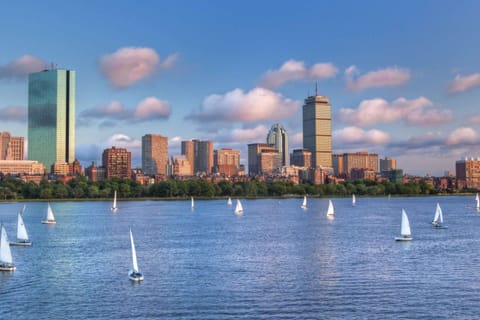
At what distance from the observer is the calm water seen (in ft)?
141

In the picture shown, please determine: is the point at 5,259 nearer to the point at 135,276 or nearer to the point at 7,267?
the point at 7,267

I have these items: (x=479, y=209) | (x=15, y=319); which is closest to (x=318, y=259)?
A: (x=15, y=319)

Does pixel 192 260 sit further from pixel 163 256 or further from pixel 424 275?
pixel 424 275

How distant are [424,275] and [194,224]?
64.3 metres

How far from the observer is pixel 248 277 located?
178 ft

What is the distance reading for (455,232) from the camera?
318 ft

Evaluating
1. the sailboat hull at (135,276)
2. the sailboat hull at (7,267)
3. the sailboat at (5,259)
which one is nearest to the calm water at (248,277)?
the sailboat hull at (135,276)

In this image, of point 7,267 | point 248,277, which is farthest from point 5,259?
point 248,277

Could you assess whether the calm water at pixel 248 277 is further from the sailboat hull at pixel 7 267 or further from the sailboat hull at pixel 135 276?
the sailboat hull at pixel 7 267

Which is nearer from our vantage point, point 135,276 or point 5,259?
point 135,276

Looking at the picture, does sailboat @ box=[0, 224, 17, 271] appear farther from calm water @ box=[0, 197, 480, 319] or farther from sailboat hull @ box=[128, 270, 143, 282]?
sailboat hull @ box=[128, 270, 143, 282]

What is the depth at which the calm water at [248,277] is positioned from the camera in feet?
141

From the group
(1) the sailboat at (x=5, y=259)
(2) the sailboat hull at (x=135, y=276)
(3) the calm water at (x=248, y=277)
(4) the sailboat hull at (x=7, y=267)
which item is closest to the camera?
(3) the calm water at (x=248, y=277)

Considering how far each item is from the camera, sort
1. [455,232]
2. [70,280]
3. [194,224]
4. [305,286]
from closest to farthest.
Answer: [305,286] → [70,280] → [455,232] → [194,224]
